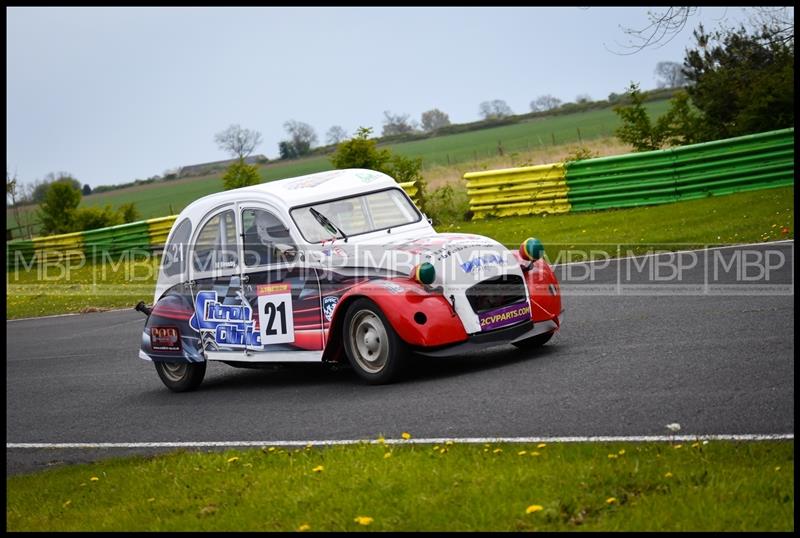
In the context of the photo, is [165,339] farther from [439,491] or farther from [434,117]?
[434,117]

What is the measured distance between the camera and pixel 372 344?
10328 mm

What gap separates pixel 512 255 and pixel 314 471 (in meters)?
3.86

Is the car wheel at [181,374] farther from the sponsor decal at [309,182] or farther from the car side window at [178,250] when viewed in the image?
the sponsor decal at [309,182]

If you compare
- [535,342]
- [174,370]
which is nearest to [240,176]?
[174,370]

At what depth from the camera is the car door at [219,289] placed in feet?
36.9

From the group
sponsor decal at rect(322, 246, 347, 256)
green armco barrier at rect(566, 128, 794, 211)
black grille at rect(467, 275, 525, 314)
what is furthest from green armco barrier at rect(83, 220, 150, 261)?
black grille at rect(467, 275, 525, 314)

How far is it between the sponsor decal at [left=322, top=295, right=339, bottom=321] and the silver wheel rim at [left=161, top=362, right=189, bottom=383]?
2203 millimetres

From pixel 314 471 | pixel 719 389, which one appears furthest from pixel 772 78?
pixel 314 471

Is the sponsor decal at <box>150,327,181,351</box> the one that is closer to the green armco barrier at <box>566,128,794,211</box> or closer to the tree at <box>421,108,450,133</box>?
the green armco barrier at <box>566,128,794,211</box>

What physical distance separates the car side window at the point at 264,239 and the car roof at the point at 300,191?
0.14 metres

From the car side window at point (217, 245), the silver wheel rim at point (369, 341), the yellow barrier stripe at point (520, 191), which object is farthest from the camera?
the yellow barrier stripe at point (520, 191)

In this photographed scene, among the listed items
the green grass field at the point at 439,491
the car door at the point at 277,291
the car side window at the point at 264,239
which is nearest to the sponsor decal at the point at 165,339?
the car door at the point at 277,291

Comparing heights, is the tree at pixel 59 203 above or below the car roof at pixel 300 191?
above

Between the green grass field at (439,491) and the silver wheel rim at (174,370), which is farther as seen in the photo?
the silver wheel rim at (174,370)
